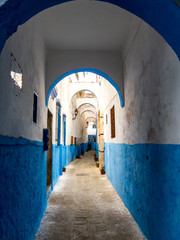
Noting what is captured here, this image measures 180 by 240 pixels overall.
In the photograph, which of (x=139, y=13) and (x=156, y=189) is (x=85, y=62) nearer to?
(x=139, y=13)

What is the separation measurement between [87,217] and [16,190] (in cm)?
246

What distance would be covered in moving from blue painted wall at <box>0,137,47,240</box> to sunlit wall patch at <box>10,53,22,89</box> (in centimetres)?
68

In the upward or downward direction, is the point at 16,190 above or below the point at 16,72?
below

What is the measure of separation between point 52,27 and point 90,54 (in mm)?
1284

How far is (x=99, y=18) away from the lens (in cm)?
396

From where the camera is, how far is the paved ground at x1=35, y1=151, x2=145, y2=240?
3.47 metres

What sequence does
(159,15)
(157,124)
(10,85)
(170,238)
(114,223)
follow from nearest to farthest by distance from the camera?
(159,15), (10,85), (170,238), (157,124), (114,223)

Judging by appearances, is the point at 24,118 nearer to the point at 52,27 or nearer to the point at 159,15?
the point at 159,15

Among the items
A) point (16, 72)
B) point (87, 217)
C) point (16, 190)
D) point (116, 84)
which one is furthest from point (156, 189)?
point (116, 84)

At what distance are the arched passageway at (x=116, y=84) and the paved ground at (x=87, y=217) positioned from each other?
0.29 m

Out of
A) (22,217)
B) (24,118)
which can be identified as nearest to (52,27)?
(24,118)

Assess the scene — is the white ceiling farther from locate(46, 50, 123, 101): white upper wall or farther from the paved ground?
the paved ground

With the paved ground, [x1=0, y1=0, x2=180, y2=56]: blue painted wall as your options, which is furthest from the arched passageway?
the paved ground

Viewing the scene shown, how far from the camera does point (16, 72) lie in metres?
2.41
